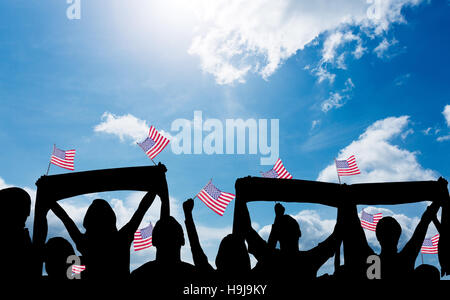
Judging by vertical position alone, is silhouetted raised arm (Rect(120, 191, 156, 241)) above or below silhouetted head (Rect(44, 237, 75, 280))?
above

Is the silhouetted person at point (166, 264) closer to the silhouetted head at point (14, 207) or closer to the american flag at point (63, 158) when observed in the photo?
the silhouetted head at point (14, 207)

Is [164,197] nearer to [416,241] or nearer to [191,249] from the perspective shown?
[191,249]

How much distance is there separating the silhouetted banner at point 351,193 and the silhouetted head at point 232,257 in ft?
3.35

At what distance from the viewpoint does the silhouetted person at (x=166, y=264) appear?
131 inches

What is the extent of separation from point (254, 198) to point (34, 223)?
3.20 meters

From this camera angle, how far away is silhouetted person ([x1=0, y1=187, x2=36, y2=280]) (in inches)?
128

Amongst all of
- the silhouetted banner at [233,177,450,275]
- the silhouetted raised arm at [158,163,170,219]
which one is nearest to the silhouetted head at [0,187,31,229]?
the silhouetted raised arm at [158,163,170,219]

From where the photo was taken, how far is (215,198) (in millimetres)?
7430

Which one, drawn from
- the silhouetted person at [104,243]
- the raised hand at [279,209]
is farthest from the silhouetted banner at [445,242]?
the silhouetted person at [104,243]

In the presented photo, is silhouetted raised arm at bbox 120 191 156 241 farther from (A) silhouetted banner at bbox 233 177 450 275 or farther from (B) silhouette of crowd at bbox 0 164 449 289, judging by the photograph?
(A) silhouetted banner at bbox 233 177 450 275

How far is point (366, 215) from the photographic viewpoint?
9.11 metres

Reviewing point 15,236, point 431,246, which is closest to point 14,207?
point 15,236

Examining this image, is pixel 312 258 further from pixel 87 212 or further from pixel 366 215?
pixel 366 215
